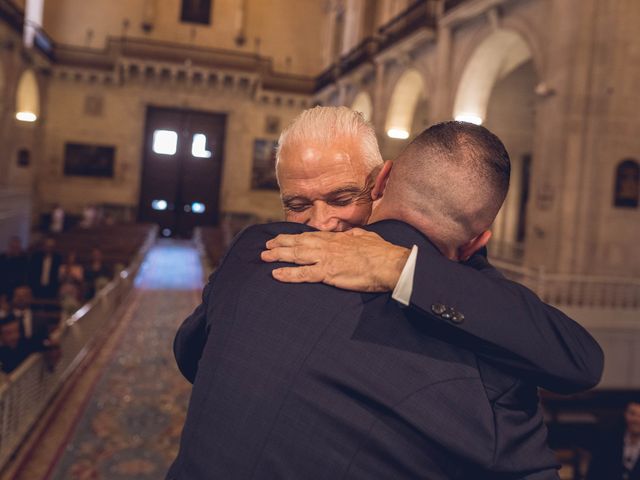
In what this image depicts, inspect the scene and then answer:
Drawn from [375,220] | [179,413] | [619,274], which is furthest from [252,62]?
[375,220]

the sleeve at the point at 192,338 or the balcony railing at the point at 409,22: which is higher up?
the balcony railing at the point at 409,22

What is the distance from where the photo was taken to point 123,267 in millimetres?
12336

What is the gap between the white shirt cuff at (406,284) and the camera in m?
1.22

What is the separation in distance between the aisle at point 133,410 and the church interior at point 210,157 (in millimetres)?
28

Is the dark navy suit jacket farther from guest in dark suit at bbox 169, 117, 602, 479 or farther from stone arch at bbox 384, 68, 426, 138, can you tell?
stone arch at bbox 384, 68, 426, 138

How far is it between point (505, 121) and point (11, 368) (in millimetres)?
16345

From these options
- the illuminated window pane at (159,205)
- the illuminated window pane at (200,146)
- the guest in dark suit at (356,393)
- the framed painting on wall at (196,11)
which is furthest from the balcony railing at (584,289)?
the framed painting on wall at (196,11)

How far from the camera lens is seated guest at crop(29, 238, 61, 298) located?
9789 millimetres

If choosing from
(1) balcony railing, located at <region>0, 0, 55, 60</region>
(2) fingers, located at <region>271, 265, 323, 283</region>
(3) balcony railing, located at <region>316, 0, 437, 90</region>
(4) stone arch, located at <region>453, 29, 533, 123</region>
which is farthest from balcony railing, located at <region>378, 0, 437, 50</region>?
(2) fingers, located at <region>271, 265, 323, 283</region>

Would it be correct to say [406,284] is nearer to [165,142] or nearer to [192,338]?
[192,338]

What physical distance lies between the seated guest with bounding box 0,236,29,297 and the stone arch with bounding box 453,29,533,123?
9.31 metres

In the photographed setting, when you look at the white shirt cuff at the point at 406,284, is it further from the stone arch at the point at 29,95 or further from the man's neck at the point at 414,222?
the stone arch at the point at 29,95

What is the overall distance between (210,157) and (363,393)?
26.2 metres

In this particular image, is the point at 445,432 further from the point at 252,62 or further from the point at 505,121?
the point at 252,62
